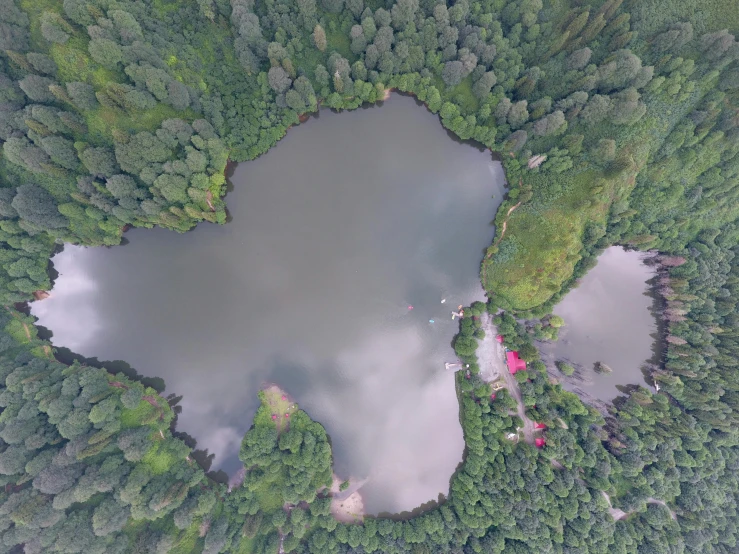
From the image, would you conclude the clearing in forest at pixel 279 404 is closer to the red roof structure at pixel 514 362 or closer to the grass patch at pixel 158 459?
the grass patch at pixel 158 459

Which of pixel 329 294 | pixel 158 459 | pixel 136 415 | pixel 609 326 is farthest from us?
pixel 609 326

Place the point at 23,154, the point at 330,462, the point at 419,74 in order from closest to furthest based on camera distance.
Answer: the point at 23,154
the point at 419,74
the point at 330,462

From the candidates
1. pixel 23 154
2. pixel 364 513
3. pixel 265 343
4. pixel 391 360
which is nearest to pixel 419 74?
pixel 391 360

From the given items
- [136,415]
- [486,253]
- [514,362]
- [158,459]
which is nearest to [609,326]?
[514,362]

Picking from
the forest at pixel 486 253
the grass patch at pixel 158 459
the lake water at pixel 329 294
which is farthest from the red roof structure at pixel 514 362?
the grass patch at pixel 158 459

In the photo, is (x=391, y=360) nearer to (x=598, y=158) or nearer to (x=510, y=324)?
(x=510, y=324)

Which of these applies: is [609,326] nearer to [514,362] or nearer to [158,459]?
[514,362]
